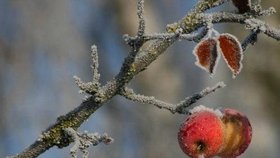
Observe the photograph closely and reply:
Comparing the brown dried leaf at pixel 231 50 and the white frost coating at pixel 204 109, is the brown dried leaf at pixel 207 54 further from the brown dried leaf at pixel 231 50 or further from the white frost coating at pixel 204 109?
the white frost coating at pixel 204 109

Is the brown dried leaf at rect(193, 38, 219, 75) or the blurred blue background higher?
the blurred blue background

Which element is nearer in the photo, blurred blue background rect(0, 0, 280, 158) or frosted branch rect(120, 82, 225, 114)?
frosted branch rect(120, 82, 225, 114)

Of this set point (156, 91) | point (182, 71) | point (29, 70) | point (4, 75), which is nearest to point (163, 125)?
point (156, 91)

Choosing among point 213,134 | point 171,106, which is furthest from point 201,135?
point 171,106

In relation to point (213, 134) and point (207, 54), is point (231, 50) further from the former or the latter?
point (213, 134)

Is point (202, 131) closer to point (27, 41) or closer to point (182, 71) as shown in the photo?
point (182, 71)

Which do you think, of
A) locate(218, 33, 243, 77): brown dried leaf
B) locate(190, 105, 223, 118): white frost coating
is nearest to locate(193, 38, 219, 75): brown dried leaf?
locate(218, 33, 243, 77): brown dried leaf

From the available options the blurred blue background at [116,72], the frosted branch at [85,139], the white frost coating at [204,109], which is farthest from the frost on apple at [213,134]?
the blurred blue background at [116,72]

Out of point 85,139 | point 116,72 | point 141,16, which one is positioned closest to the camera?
point 141,16

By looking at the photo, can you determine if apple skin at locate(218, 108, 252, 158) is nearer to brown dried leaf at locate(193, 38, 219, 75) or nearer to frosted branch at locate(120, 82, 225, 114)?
frosted branch at locate(120, 82, 225, 114)

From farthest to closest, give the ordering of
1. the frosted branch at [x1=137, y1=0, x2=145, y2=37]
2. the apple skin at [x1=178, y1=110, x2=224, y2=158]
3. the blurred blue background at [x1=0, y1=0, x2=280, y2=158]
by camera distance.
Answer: the blurred blue background at [x1=0, y1=0, x2=280, y2=158], the apple skin at [x1=178, y1=110, x2=224, y2=158], the frosted branch at [x1=137, y1=0, x2=145, y2=37]

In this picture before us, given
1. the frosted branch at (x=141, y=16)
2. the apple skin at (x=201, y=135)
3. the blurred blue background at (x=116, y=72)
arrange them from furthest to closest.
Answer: the blurred blue background at (x=116, y=72) < the apple skin at (x=201, y=135) < the frosted branch at (x=141, y=16)
